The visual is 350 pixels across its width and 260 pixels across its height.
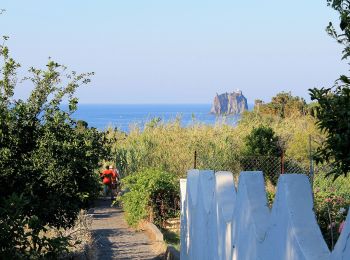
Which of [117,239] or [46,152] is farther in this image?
[117,239]

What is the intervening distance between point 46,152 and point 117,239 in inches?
302

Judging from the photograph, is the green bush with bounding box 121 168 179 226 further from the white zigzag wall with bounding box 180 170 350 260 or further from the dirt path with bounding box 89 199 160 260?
the white zigzag wall with bounding box 180 170 350 260

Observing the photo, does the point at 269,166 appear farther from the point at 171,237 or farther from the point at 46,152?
the point at 46,152

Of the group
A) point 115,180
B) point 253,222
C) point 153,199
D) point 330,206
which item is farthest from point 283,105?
point 253,222

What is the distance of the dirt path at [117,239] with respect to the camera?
50.2ft

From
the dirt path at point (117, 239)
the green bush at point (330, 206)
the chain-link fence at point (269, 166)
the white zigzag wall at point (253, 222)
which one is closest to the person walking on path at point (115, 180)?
the dirt path at point (117, 239)

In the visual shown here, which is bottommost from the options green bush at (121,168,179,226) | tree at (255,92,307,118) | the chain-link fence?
green bush at (121,168,179,226)

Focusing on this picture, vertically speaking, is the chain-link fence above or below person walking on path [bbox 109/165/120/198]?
above

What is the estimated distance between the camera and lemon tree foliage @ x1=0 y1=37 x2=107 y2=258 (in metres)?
10.2

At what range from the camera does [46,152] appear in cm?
1022

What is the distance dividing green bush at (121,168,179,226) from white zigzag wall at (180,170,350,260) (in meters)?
7.98

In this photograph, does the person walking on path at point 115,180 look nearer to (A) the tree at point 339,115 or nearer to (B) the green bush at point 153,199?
(B) the green bush at point 153,199

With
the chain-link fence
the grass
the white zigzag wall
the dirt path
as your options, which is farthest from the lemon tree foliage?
the chain-link fence

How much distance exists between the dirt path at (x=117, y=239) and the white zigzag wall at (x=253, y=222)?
4.32 m
